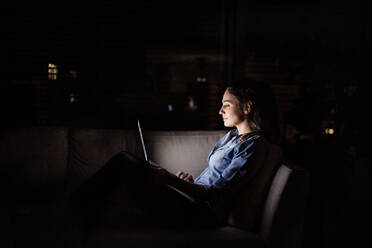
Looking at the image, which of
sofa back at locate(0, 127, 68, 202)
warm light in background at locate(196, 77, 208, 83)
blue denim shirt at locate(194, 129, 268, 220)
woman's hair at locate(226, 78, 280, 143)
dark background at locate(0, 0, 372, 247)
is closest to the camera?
blue denim shirt at locate(194, 129, 268, 220)

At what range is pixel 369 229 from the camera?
2.78m

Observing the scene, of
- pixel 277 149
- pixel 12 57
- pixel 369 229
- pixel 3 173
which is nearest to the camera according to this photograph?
pixel 277 149

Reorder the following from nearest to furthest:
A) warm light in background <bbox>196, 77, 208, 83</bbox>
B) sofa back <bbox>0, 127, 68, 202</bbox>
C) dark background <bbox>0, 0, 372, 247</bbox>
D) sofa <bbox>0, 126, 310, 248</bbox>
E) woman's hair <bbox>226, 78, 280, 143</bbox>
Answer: sofa <bbox>0, 126, 310, 248</bbox>
woman's hair <bbox>226, 78, 280, 143</bbox>
sofa back <bbox>0, 127, 68, 202</bbox>
dark background <bbox>0, 0, 372, 247</bbox>
warm light in background <bbox>196, 77, 208, 83</bbox>

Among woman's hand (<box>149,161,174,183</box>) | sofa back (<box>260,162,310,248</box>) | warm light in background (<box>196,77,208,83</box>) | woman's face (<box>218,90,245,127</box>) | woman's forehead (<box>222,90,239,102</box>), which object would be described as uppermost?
warm light in background (<box>196,77,208,83</box>)

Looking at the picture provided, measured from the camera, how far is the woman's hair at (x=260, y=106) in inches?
81.7

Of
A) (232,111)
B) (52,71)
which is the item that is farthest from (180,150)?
(52,71)

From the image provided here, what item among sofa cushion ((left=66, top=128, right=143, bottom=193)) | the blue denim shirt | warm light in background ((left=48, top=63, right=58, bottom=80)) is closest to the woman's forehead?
the blue denim shirt

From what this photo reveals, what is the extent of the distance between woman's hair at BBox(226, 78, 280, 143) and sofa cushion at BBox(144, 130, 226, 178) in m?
0.51

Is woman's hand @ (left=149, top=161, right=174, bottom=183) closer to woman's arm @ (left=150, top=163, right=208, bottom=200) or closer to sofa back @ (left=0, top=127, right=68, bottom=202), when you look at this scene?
woman's arm @ (left=150, top=163, right=208, bottom=200)

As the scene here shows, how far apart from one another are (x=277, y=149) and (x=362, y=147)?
5.82 ft

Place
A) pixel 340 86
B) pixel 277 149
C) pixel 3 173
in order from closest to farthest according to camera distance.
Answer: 1. pixel 277 149
2. pixel 3 173
3. pixel 340 86

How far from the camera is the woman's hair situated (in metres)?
2.08

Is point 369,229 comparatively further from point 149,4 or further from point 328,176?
point 149,4

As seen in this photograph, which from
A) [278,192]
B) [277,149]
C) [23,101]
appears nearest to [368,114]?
[277,149]
